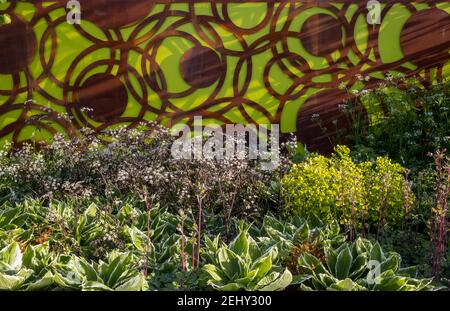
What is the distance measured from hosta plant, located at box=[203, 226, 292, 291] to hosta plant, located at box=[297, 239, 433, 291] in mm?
168

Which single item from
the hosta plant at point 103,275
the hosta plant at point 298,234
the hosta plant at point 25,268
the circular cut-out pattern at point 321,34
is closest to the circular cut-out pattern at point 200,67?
the circular cut-out pattern at point 321,34

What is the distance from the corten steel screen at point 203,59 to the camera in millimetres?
6121

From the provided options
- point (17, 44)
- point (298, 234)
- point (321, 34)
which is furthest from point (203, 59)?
point (298, 234)

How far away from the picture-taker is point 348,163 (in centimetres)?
421

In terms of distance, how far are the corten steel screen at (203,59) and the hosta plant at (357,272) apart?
3.17 meters

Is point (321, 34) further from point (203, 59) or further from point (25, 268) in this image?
point (25, 268)

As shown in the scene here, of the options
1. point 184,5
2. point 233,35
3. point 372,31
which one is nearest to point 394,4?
point 372,31

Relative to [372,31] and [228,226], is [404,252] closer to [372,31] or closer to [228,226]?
[228,226]

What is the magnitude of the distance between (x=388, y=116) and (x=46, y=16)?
4.08m

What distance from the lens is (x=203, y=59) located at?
620cm

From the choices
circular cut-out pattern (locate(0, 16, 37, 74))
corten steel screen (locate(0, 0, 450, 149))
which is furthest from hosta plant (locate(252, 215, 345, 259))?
circular cut-out pattern (locate(0, 16, 37, 74))

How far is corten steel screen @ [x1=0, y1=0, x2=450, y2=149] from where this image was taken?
20.1ft

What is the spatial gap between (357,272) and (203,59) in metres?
3.71

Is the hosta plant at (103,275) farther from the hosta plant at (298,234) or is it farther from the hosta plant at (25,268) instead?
the hosta plant at (298,234)
